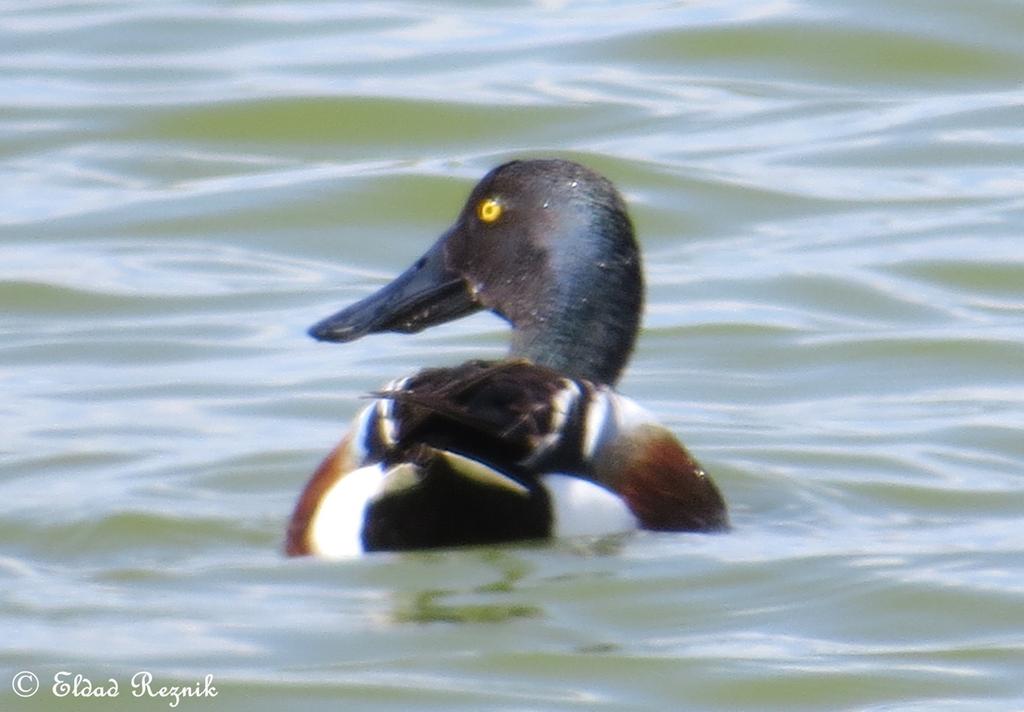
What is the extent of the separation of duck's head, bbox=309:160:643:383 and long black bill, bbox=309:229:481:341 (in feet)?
0.03

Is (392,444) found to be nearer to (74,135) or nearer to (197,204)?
(197,204)

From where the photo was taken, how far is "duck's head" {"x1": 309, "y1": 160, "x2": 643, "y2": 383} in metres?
7.13

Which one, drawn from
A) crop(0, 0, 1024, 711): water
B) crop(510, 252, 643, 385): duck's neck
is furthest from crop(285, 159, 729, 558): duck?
crop(0, 0, 1024, 711): water

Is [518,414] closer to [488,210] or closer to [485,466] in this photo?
[485,466]

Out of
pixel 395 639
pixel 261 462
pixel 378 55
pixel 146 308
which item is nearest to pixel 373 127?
pixel 378 55

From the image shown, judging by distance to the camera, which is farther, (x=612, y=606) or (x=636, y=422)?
(x=636, y=422)

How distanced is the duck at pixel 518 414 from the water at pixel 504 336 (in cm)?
11

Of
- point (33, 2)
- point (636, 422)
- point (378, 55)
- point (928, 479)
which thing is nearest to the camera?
point (636, 422)

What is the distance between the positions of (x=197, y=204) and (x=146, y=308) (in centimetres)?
151

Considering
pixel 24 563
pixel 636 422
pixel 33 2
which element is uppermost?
pixel 33 2

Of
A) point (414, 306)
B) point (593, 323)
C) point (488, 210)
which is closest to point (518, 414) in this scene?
point (593, 323)

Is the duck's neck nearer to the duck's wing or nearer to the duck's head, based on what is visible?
the duck's head

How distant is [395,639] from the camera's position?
19.0 ft

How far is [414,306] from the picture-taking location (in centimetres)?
782
